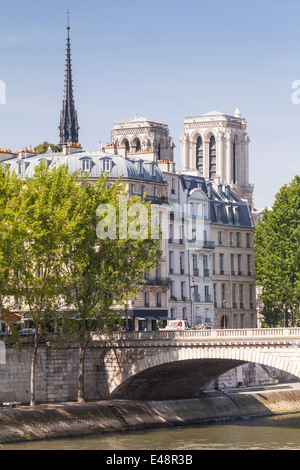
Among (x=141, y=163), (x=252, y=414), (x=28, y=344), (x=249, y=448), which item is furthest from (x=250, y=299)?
(x=249, y=448)

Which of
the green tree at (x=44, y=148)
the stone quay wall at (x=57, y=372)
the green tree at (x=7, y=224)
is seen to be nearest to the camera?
the green tree at (x=7, y=224)

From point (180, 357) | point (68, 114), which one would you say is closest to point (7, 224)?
point (180, 357)

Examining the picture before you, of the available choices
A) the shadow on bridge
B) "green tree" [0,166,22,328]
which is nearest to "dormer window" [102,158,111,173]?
the shadow on bridge

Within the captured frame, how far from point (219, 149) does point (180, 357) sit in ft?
310

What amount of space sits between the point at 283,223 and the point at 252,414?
83.5 feet

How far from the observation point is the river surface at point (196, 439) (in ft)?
254

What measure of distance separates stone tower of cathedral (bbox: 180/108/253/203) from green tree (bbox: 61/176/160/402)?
293ft

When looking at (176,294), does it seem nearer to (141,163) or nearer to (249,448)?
(141,163)

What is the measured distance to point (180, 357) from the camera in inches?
3499

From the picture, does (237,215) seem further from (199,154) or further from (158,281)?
(199,154)

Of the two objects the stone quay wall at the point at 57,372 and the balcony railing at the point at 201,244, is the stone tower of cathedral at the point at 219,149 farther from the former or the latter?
the stone quay wall at the point at 57,372

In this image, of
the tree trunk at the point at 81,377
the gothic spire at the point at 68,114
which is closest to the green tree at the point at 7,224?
the tree trunk at the point at 81,377

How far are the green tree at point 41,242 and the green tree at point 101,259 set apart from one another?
41.1 inches

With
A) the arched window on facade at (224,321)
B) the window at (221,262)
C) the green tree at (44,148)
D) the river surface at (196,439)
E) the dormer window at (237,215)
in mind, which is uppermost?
the green tree at (44,148)
